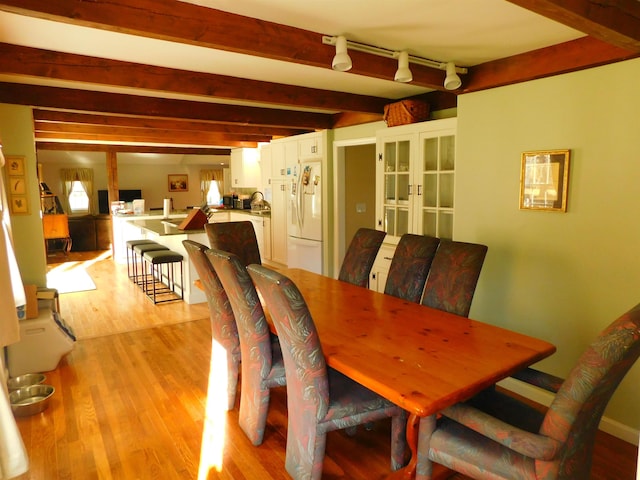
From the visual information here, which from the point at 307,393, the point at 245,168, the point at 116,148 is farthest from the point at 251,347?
the point at 116,148

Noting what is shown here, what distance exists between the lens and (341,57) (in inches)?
93.6

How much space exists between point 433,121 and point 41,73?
2899 millimetres

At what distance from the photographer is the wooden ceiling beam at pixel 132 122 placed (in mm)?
4820

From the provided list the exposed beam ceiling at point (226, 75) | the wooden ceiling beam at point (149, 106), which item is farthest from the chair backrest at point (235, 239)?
the wooden ceiling beam at point (149, 106)

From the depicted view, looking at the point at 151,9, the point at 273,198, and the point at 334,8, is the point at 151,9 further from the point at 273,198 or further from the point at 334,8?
the point at 273,198

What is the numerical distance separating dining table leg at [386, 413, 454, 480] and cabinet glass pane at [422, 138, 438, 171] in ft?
8.14

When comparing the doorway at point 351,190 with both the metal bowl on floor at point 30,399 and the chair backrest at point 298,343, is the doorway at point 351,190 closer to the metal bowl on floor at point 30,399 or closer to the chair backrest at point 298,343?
the metal bowl on floor at point 30,399

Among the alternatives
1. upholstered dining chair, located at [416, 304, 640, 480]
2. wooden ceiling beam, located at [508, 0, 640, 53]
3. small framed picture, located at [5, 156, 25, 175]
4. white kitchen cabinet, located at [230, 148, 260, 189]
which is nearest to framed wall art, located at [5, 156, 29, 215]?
small framed picture, located at [5, 156, 25, 175]

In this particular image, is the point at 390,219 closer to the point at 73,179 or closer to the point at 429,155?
the point at 429,155

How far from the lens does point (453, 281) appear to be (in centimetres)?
261

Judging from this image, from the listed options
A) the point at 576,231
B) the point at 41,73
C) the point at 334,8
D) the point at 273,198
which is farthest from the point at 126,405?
the point at 273,198

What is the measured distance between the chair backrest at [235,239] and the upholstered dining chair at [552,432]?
2248mm

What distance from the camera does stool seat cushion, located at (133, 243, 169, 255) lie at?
552 centimetres

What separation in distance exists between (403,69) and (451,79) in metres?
0.43
